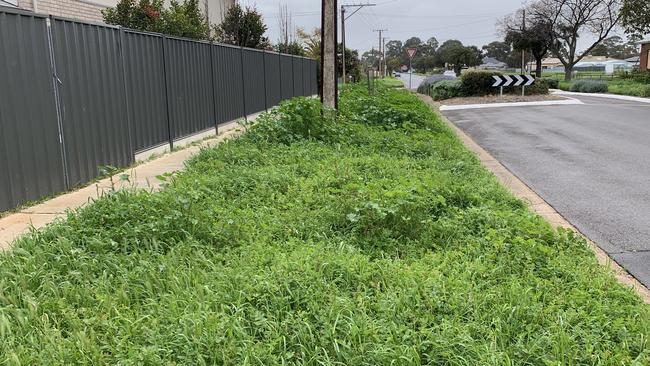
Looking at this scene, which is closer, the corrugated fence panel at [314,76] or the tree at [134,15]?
the tree at [134,15]

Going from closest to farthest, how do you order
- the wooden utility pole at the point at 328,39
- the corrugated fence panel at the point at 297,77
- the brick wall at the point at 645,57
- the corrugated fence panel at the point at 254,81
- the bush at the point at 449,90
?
the wooden utility pole at the point at 328,39
the corrugated fence panel at the point at 254,81
the corrugated fence panel at the point at 297,77
the bush at the point at 449,90
the brick wall at the point at 645,57

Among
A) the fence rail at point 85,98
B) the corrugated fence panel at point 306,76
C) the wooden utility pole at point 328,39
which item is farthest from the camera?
the corrugated fence panel at point 306,76

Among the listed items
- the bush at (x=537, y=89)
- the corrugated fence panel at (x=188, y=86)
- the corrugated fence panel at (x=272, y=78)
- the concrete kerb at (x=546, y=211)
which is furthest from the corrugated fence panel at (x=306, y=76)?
the concrete kerb at (x=546, y=211)

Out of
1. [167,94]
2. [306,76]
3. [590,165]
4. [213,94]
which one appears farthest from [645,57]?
[167,94]

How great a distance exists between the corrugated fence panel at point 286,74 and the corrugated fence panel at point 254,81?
372cm

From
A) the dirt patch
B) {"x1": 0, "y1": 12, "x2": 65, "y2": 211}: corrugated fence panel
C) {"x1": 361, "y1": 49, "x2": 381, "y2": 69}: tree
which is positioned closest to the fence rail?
{"x1": 0, "y1": 12, "x2": 65, "y2": 211}: corrugated fence panel

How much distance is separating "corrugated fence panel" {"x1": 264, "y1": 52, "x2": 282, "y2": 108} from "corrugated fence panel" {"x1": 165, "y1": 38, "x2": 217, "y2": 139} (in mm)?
6267

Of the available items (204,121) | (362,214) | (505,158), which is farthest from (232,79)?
(362,214)

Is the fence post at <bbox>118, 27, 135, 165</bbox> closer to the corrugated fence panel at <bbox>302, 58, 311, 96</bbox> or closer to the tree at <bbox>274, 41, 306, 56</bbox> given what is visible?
the corrugated fence panel at <bbox>302, 58, 311, 96</bbox>

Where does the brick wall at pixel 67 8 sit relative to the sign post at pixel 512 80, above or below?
above

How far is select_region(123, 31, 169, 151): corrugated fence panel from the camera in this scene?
898cm

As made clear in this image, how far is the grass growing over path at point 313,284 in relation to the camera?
2854 mm

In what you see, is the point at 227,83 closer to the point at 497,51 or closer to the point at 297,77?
the point at 297,77

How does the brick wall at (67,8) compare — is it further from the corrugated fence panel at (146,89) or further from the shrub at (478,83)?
the shrub at (478,83)
